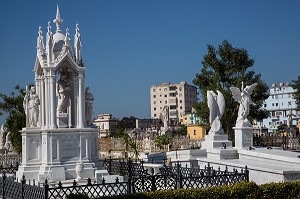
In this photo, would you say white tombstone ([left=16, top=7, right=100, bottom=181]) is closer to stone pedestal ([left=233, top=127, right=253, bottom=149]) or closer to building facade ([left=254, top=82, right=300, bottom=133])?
stone pedestal ([left=233, top=127, right=253, bottom=149])

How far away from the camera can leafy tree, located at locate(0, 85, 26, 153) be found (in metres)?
33.7

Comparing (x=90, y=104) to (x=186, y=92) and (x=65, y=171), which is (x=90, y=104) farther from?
(x=186, y=92)

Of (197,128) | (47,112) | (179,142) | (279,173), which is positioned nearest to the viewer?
(279,173)

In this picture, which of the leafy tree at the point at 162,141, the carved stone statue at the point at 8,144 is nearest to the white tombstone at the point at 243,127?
the leafy tree at the point at 162,141

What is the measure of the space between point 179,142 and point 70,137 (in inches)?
1139

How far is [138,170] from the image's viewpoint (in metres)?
19.0

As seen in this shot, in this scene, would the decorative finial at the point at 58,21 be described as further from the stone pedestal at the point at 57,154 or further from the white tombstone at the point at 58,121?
the stone pedestal at the point at 57,154

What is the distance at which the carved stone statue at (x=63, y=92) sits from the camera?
63.9 feet

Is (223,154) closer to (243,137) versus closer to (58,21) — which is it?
(243,137)

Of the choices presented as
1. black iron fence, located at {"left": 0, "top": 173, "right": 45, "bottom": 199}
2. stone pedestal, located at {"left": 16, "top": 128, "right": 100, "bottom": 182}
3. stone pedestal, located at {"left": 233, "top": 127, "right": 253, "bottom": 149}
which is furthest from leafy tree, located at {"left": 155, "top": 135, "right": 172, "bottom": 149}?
black iron fence, located at {"left": 0, "top": 173, "right": 45, "bottom": 199}

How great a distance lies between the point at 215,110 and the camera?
26438 millimetres

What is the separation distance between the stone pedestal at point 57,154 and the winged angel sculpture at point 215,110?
9080 mm

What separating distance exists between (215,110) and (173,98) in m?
132

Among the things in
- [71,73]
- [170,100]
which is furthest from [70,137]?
[170,100]
